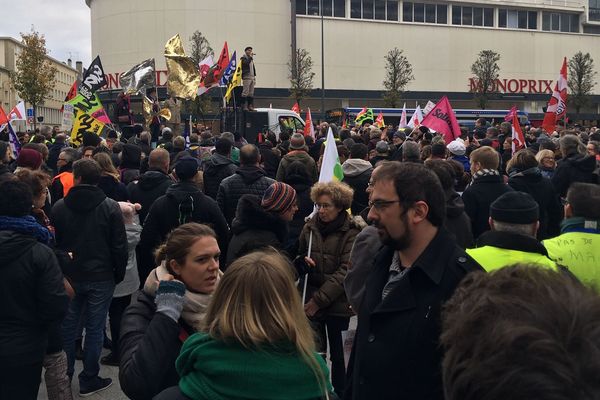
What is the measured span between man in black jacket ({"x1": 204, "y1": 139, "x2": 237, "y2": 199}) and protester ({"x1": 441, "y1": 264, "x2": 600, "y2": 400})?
7.36 metres

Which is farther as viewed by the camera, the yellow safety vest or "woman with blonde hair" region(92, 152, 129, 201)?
"woman with blonde hair" region(92, 152, 129, 201)

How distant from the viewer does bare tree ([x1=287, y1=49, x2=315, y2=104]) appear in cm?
5678

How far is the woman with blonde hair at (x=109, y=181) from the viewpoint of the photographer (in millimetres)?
7066

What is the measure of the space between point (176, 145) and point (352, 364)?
7883 millimetres

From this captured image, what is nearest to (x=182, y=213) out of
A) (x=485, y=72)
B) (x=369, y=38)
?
(x=369, y=38)

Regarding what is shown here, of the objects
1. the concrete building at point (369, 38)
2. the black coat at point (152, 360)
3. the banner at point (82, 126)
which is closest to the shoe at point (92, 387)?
the black coat at point (152, 360)

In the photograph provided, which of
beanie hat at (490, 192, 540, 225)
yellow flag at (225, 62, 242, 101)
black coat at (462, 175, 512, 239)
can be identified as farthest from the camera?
yellow flag at (225, 62, 242, 101)

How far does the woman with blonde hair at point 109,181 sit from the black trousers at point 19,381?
3.00 m

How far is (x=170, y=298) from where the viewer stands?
2830mm

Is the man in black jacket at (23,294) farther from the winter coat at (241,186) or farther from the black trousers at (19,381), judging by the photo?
the winter coat at (241,186)

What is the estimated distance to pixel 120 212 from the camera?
231 inches

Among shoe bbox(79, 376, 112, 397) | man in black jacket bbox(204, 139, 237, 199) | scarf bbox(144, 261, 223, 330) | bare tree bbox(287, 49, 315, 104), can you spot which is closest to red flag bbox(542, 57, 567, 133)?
man in black jacket bbox(204, 139, 237, 199)

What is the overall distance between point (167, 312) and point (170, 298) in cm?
7

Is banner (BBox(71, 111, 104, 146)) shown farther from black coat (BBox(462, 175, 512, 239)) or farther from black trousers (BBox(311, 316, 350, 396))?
black trousers (BBox(311, 316, 350, 396))
